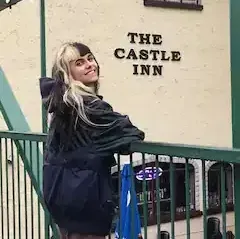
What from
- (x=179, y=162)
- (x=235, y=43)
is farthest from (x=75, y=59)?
(x=235, y=43)

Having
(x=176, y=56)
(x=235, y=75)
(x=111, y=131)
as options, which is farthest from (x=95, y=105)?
(x=176, y=56)

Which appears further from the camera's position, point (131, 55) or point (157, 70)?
point (157, 70)

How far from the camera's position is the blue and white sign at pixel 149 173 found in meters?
2.68

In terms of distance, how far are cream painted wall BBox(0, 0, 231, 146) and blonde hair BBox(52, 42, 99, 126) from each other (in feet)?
18.1

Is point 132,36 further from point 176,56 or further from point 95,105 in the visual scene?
point 95,105

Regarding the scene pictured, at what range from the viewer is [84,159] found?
271 cm

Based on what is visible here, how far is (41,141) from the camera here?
12.1 ft

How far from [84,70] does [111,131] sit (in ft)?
1.11

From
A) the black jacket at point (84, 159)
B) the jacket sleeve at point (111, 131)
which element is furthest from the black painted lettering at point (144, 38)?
the jacket sleeve at point (111, 131)

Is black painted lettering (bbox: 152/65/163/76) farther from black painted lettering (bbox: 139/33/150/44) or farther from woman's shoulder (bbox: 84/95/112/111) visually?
woman's shoulder (bbox: 84/95/112/111)

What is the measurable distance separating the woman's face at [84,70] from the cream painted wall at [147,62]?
18.2 feet

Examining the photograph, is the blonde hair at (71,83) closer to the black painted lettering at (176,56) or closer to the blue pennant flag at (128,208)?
the blue pennant flag at (128,208)

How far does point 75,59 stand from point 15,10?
6.12 meters

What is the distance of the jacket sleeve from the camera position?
2641 millimetres
